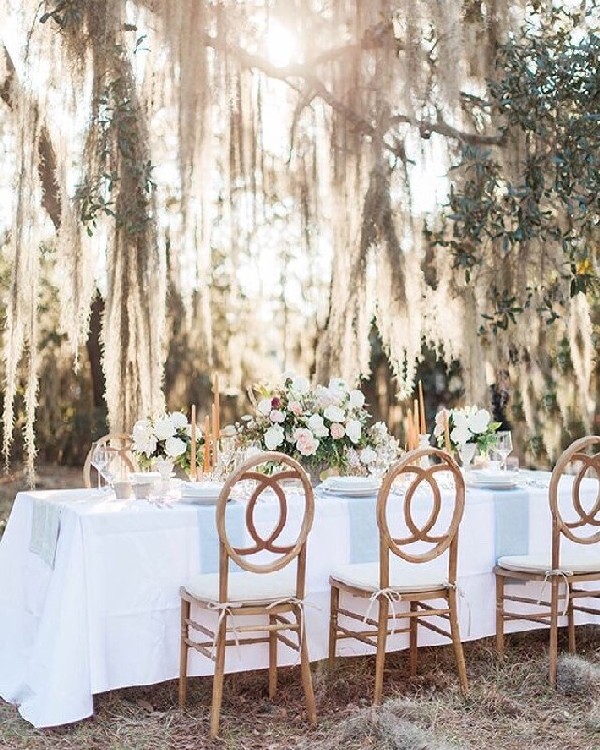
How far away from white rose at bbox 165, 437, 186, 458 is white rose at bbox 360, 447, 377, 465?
60 centimetres

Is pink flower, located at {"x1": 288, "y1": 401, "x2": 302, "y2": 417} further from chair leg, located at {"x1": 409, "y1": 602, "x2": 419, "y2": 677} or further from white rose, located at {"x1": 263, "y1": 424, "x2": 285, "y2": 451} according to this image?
chair leg, located at {"x1": 409, "y1": 602, "x2": 419, "y2": 677}

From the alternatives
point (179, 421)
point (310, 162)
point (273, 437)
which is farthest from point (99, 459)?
point (310, 162)

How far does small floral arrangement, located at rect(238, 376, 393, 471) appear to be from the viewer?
365 centimetres

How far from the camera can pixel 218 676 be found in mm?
3047

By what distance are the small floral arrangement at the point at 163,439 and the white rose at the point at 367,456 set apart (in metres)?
0.59

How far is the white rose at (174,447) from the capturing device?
144 inches

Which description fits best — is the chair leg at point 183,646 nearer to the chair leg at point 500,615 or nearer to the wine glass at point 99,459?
the wine glass at point 99,459

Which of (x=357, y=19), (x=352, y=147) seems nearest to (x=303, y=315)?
(x=352, y=147)

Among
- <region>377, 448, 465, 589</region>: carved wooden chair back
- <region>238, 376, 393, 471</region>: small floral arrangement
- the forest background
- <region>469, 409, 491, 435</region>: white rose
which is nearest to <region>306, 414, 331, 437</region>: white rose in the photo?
<region>238, 376, 393, 471</region>: small floral arrangement

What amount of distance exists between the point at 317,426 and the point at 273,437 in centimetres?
15

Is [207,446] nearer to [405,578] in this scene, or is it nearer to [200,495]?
[200,495]

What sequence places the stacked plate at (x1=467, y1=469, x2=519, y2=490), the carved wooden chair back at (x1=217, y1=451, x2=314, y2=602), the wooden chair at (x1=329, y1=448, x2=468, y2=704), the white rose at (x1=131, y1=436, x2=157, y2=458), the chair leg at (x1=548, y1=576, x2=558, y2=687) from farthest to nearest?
the stacked plate at (x1=467, y1=469, x2=519, y2=490) → the white rose at (x1=131, y1=436, x2=157, y2=458) → the chair leg at (x1=548, y1=576, x2=558, y2=687) → the wooden chair at (x1=329, y1=448, x2=468, y2=704) → the carved wooden chair back at (x1=217, y1=451, x2=314, y2=602)

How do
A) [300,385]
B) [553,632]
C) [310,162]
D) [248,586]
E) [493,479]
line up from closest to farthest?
[248,586] < [553,632] < [300,385] < [493,479] < [310,162]

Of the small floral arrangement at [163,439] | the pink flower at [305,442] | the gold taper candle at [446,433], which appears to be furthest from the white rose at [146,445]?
the gold taper candle at [446,433]
